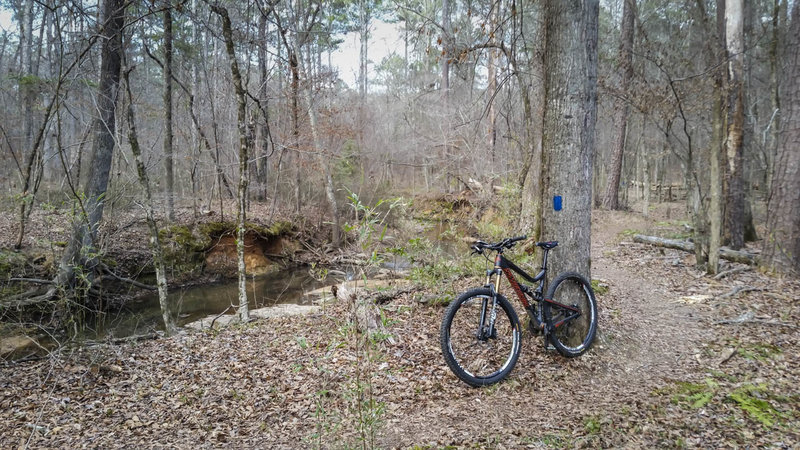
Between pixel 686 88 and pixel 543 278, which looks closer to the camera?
pixel 543 278

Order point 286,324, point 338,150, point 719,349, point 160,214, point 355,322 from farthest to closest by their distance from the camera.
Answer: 1. point 338,150
2. point 160,214
3. point 286,324
4. point 719,349
5. point 355,322

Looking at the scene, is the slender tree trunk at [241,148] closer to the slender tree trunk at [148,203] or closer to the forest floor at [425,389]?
the slender tree trunk at [148,203]

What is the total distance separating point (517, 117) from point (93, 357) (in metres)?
12.0

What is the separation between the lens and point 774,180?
6.94 metres

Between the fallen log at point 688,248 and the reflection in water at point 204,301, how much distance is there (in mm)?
7836

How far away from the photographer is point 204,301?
10688 millimetres

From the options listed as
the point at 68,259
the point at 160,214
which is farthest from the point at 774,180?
the point at 160,214

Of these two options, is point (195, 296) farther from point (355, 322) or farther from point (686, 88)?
point (686, 88)

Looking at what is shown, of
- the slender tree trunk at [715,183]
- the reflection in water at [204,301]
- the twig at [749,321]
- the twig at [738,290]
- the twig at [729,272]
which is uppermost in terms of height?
the slender tree trunk at [715,183]

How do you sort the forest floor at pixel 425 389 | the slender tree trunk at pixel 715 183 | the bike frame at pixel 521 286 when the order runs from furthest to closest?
the slender tree trunk at pixel 715 183, the bike frame at pixel 521 286, the forest floor at pixel 425 389

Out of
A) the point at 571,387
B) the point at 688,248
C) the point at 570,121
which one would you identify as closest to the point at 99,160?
the point at 570,121

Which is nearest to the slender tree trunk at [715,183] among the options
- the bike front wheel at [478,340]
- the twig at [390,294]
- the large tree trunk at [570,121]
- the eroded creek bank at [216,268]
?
the large tree trunk at [570,121]

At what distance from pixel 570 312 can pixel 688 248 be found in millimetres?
6328

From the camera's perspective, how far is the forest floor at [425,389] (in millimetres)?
3281
